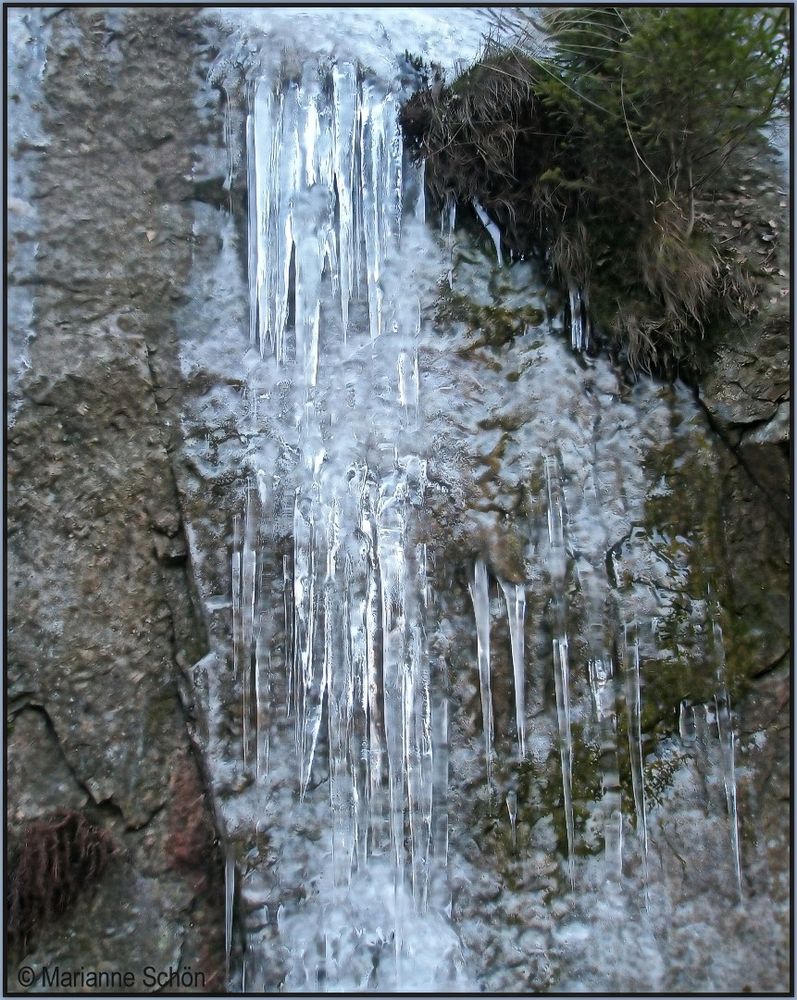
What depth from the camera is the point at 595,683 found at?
341 cm

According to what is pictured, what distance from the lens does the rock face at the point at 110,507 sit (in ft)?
10.7

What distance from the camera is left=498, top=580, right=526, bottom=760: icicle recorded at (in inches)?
133

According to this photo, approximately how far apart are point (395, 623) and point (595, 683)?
2.99ft

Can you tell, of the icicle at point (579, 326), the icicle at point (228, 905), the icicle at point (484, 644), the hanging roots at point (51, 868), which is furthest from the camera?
the icicle at point (579, 326)

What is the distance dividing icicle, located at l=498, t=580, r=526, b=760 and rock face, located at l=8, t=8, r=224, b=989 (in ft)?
4.53

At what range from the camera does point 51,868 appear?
3131 millimetres

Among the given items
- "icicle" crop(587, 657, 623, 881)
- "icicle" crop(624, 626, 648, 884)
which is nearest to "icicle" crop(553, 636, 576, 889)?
"icicle" crop(587, 657, 623, 881)

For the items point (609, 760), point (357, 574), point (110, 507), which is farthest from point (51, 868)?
point (609, 760)

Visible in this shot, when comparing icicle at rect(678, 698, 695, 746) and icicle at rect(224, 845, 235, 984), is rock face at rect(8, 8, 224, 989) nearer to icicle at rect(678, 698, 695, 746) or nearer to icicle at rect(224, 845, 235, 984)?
icicle at rect(224, 845, 235, 984)

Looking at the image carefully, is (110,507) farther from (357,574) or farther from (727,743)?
(727,743)

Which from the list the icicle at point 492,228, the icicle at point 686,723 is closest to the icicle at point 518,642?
the icicle at point 686,723

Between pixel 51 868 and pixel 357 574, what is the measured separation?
1.70 m

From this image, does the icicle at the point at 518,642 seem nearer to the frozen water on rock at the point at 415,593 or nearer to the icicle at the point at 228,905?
the frozen water on rock at the point at 415,593

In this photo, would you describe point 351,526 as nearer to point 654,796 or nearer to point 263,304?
point 263,304
